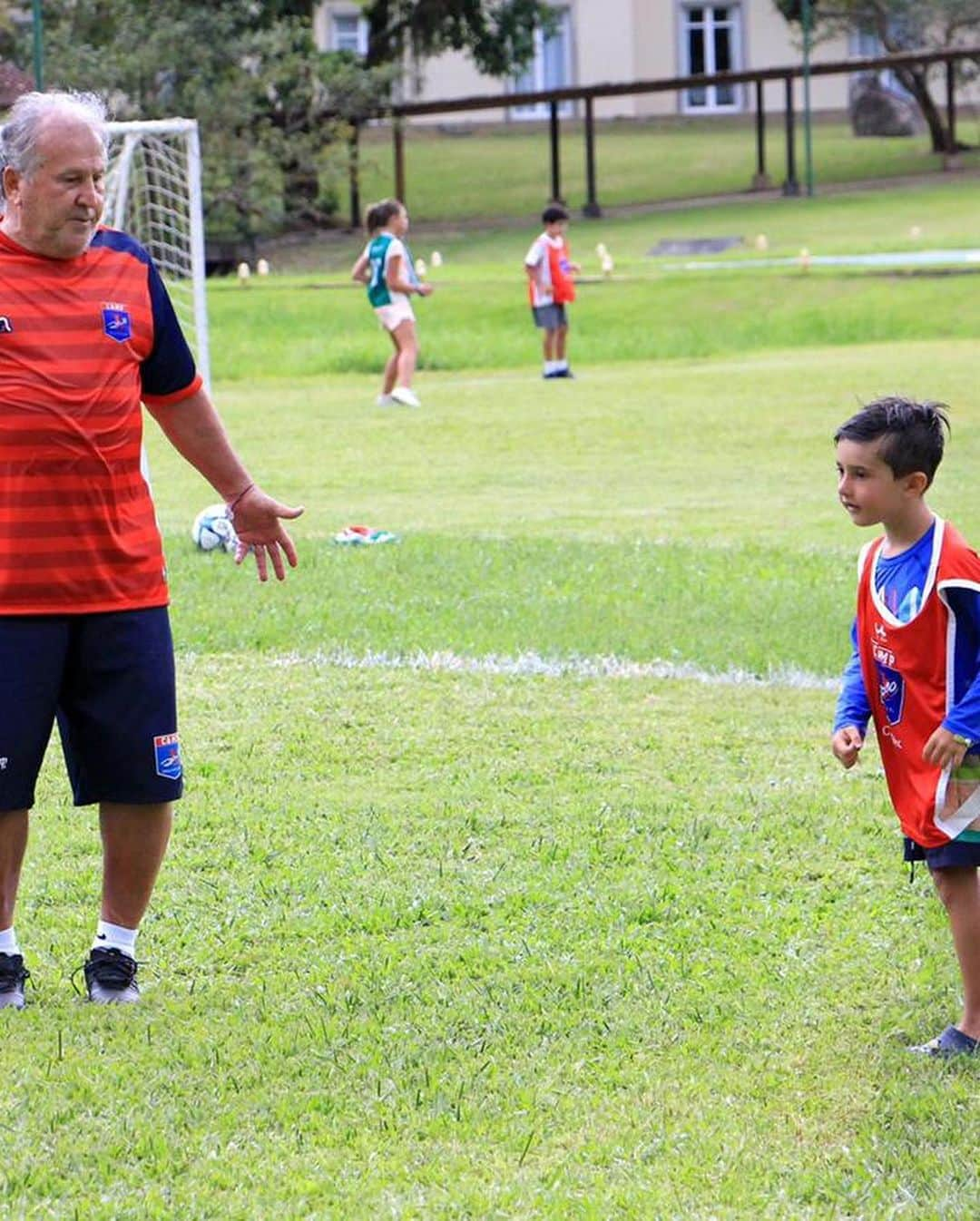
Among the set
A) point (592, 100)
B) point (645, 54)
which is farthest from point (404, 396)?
point (645, 54)

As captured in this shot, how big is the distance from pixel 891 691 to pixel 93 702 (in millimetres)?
1681

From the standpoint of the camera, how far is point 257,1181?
368 centimetres

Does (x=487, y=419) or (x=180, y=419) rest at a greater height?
(x=180, y=419)

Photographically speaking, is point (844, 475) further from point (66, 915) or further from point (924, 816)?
point (66, 915)

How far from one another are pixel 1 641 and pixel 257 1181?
133 cm

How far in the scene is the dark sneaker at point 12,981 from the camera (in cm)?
458

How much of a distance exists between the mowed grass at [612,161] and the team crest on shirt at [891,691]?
39115mm

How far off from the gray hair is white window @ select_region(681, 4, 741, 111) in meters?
58.4

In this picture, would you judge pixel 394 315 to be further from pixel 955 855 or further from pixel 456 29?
pixel 456 29

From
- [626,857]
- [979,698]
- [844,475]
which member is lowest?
[626,857]

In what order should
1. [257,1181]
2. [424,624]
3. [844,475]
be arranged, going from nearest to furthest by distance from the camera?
[257,1181] → [844,475] → [424,624]

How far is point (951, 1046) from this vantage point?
4223 mm

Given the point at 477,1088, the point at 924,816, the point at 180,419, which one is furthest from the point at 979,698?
the point at 180,419

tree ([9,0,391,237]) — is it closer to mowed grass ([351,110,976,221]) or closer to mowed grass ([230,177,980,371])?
mowed grass ([230,177,980,371])
